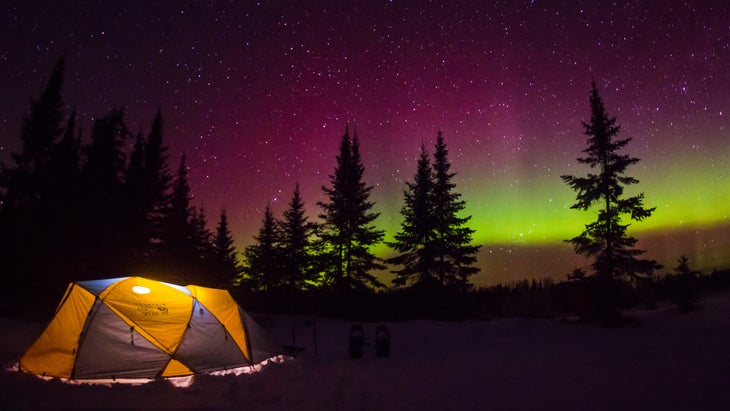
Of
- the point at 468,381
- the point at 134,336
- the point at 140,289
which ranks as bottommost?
the point at 468,381

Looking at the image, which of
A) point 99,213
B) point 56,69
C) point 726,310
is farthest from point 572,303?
point 56,69

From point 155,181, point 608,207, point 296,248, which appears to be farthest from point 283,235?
point 608,207

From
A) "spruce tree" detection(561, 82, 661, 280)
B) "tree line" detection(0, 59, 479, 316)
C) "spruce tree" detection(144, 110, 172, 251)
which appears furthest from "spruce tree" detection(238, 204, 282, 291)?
"spruce tree" detection(561, 82, 661, 280)

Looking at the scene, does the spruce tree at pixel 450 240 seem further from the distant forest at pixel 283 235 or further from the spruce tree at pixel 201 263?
the spruce tree at pixel 201 263

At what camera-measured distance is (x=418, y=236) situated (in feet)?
86.5

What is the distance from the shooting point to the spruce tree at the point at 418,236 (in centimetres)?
2588

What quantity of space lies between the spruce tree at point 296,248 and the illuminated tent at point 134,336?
798 inches

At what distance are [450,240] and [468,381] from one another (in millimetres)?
19140

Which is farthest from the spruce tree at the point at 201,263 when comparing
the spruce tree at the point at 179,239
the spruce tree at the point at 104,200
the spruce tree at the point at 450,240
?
the spruce tree at the point at 450,240

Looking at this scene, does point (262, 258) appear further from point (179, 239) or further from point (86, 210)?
point (86, 210)

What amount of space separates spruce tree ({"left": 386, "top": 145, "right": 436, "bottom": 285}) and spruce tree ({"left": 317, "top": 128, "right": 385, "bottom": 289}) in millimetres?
2080

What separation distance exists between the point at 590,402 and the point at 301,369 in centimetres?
529

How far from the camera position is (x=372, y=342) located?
13.9 m

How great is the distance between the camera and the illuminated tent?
23.3 feet
